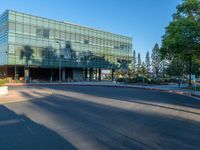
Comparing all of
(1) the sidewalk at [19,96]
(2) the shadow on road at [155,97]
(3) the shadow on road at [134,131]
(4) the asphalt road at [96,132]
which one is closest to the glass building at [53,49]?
(2) the shadow on road at [155,97]

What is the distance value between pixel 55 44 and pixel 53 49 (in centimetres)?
142

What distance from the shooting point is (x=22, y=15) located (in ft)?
173

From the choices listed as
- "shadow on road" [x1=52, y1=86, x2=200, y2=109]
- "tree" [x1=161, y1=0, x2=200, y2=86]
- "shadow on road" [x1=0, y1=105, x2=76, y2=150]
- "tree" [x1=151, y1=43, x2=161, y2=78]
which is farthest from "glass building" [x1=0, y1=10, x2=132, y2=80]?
"shadow on road" [x1=0, y1=105, x2=76, y2=150]

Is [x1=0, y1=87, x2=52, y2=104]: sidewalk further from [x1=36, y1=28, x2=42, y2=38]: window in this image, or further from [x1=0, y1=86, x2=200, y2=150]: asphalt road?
[x1=36, y1=28, x2=42, y2=38]: window

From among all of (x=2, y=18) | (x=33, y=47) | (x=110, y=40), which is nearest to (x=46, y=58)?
(x=33, y=47)

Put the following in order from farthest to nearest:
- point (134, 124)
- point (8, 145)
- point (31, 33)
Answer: point (31, 33) → point (134, 124) → point (8, 145)

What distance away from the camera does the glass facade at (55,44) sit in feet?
170

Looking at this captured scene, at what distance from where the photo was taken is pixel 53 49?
2308 inches

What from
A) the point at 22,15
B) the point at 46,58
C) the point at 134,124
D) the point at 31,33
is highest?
the point at 22,15

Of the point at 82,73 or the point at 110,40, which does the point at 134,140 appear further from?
the point at 110,40

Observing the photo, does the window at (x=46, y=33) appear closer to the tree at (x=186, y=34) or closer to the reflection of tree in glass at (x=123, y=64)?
the reflection of tree in glass at (x=123, y=64)

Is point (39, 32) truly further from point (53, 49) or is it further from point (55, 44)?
point (53, 49)

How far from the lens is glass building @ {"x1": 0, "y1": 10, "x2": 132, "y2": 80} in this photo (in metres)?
51.9

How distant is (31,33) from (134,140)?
5176cm
